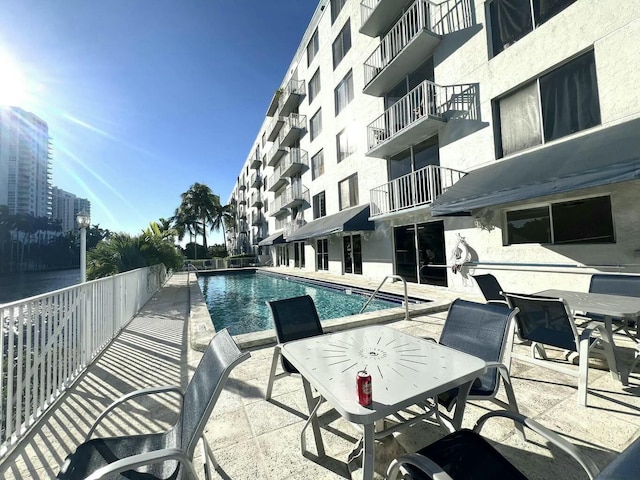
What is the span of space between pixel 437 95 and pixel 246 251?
3787cm

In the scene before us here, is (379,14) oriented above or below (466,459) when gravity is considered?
above

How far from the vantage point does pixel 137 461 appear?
114 cm

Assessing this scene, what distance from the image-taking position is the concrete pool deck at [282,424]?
1978 mm

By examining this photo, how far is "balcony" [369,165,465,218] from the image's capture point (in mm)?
8742

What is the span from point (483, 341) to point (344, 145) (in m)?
14.1

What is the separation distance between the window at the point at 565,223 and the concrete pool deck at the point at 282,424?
3.20 metres

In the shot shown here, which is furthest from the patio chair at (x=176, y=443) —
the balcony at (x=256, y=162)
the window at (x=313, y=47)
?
the balcony at (x=256, y=162)

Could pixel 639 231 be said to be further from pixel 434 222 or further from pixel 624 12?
pixel 434 222

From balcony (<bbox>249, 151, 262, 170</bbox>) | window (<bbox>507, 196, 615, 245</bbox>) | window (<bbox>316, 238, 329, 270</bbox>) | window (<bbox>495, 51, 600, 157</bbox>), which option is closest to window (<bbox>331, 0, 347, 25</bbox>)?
window (<bbox>495, 51, 600, 157</bbox>)

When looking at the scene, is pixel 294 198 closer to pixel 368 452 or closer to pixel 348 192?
pixel 348 192

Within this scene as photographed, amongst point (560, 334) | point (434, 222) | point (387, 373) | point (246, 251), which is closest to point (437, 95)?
point (434, 222)

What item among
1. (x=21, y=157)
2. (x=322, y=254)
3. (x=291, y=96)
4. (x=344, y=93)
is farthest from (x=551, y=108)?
(x=21, y=157)

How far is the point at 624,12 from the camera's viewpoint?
527 cm

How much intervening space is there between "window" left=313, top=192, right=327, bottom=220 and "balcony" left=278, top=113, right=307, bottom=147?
5838 millimetres
